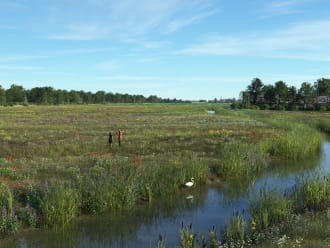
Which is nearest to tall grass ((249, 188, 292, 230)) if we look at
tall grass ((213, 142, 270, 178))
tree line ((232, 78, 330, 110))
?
tall grass ((213, 142, 270, 178))

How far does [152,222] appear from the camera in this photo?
13344 millimetres

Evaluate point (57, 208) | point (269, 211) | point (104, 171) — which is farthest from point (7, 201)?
point (269, 211)

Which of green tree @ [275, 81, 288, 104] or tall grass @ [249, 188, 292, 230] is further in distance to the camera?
green tree @ [275, 81, 288, 104]

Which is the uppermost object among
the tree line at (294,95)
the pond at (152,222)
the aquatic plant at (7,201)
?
the tree line at (294,95)

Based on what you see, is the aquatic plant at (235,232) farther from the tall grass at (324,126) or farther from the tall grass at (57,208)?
the tall grass at (324,126)

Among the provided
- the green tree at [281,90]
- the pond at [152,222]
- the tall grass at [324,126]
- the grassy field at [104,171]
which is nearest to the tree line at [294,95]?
the green tree at [281,90]

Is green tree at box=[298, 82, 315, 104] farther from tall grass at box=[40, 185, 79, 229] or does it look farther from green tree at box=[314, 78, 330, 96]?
tall grass at box=[40, 185, 79, 229]

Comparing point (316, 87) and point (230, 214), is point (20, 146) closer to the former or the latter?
point (230, 214)

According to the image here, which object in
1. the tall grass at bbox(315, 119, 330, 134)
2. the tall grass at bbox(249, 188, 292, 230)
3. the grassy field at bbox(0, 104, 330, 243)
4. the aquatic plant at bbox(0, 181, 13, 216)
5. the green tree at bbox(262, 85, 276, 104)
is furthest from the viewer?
the green tree at bbox(262, 85, 276, 104)

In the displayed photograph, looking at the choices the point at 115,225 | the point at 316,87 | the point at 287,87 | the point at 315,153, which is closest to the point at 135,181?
the point at 115,225

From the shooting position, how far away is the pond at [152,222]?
11547mm

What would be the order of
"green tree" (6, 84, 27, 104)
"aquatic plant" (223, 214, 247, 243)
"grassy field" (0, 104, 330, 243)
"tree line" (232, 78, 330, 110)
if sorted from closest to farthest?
"aquatic plant" (223, 214, 247, 243) < "grassy field" (0, 104, 330, 243) < "tree line" (232, 78, 330, 110) < "green tree" (6, 84, 27, 104)

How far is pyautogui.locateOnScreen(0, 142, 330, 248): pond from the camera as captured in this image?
37.9 feet

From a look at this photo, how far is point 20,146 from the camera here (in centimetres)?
2828
